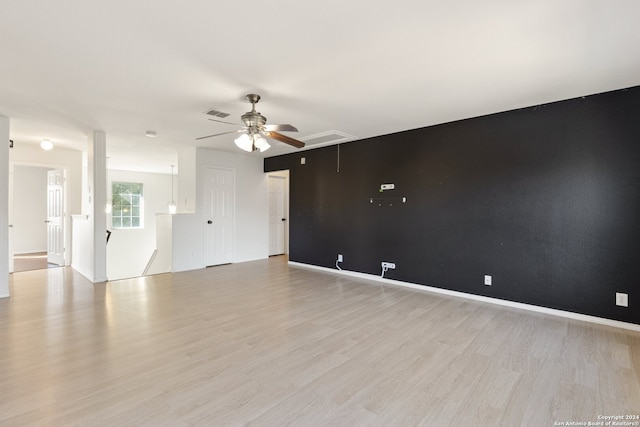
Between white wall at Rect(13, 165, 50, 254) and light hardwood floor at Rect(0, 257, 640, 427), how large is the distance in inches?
230

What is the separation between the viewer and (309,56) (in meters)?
2.52

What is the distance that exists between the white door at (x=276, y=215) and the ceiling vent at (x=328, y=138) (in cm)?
262

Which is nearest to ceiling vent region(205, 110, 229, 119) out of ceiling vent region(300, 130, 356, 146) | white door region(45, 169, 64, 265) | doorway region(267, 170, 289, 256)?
ceiling vent region(300, 130, 356, 146)

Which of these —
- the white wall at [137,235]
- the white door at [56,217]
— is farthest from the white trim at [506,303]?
the white wall at [137,235]

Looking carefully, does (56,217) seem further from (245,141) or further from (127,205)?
(245,141)

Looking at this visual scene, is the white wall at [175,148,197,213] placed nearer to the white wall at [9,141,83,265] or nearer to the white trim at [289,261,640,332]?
the white wall at [9,141,83,265]

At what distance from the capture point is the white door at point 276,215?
8.12 m

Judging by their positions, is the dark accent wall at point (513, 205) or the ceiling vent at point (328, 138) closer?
the dark accent wall at point (513, 205)

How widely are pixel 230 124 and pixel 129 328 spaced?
2.97 m

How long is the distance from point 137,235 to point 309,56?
912 centimetres

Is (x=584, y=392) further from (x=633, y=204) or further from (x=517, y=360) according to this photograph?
(x=633, y=204)

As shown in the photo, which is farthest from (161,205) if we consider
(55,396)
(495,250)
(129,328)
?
(495,250)

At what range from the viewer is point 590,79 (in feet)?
9.80

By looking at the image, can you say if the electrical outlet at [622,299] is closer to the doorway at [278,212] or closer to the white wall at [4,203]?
the doorway at [278,212]
